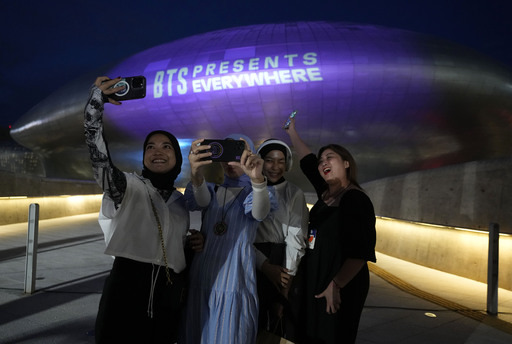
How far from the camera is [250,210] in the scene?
82.1 inches

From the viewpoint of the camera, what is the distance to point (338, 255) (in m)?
2.41

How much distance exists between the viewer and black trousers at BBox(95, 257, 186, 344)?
6.21ft

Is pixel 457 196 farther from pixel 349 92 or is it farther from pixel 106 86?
pixel 349 92

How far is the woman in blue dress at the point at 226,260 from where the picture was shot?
198cm

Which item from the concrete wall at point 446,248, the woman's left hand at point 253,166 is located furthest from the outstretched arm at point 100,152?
the concrete wall at point 446,248

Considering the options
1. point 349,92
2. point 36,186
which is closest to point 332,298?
point 36,186

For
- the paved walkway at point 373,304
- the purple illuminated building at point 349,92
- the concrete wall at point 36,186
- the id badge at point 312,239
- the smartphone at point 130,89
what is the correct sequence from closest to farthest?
the smartphone at point 130,89 < the id badge at point 312,239 < the paved walkway at point 373,304 < the concrete wall at point 36,186 < the purple illuminated building at point 349,92

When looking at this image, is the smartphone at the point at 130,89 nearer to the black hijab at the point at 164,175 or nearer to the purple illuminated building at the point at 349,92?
the black hijab at the point at 164,175

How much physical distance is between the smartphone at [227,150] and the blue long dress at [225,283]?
0.23 meters

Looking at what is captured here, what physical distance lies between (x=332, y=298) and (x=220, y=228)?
0.79 meters

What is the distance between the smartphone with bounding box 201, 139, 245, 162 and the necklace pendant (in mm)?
372

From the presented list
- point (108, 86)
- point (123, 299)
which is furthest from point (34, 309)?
point (108, 86)

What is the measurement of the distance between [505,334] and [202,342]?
326 centimetres

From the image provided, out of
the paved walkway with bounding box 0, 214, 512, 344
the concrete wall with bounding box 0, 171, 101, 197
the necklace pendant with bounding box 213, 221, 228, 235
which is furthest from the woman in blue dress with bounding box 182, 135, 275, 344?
the concrete wall with bounding box 0, 171, 101, 197
